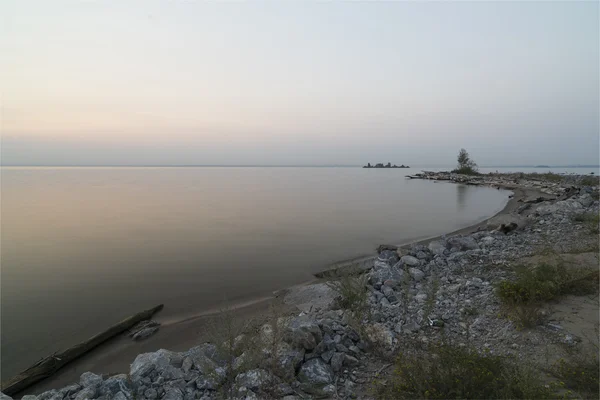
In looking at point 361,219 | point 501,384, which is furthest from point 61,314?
point 361,219

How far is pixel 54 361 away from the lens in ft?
21.2

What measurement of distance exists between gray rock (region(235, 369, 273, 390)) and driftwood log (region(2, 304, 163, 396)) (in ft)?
16.9

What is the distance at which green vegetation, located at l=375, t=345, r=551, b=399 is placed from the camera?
3.27 metres

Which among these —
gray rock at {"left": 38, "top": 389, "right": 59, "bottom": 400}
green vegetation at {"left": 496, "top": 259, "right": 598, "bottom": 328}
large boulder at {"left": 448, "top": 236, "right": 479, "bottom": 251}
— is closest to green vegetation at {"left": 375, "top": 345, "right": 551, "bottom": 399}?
green vegetation at {"left": 496, "top": 259, "right": 598, "bottom": 328}

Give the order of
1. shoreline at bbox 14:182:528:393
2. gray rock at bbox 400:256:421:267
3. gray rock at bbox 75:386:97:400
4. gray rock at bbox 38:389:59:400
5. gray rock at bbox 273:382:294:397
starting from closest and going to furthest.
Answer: gray rock at bbox 273:382:294:397
gray rock at bbox 75:386:97:400
gray rock at bbox 38:389:59:400
shoreline at bbox 14:182:528:393
gray rock at bbox 400:256:421:267

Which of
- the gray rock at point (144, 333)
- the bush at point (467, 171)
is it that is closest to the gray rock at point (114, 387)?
the gray rock at point (144, 333)

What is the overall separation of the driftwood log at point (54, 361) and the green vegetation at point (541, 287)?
366 inches

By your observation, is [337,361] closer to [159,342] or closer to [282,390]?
[282,390]

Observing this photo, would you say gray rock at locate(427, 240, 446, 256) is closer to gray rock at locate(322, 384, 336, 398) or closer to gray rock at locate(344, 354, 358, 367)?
gray rock at locate(344, 354, 358, 367)

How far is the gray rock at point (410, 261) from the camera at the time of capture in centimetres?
956

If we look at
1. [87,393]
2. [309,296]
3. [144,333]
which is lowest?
[144,333]

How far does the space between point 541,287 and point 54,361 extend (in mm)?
10498

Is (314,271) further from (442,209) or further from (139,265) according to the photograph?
(442,209)

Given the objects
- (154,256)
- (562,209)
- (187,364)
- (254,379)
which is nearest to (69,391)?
(187,364)
